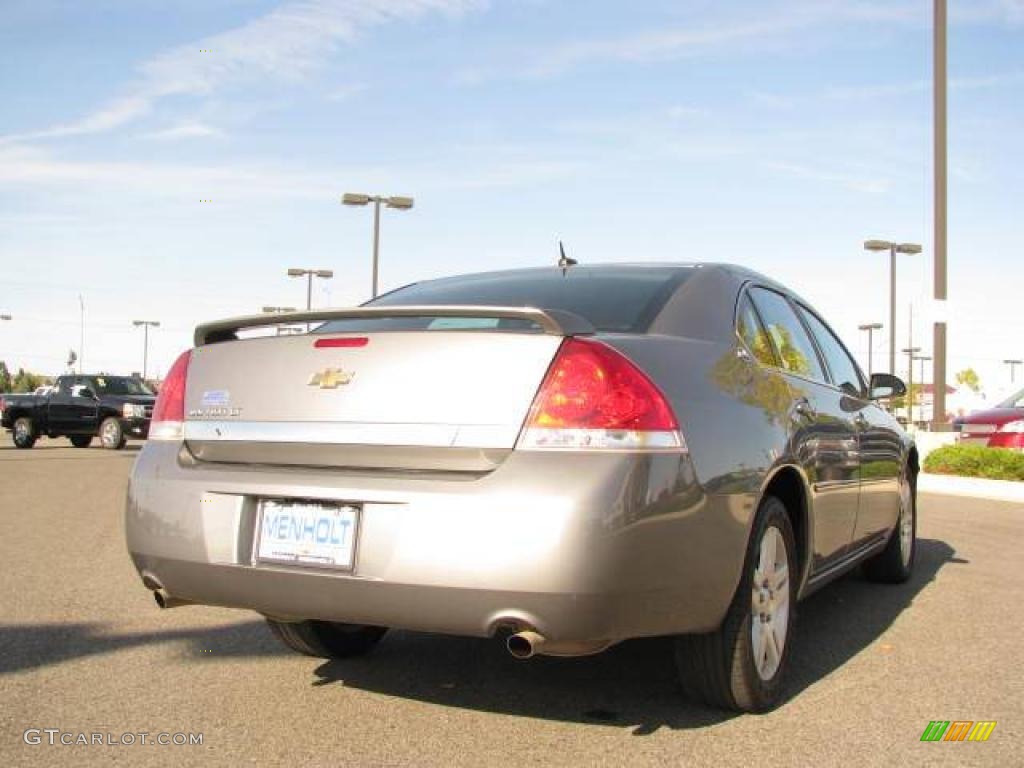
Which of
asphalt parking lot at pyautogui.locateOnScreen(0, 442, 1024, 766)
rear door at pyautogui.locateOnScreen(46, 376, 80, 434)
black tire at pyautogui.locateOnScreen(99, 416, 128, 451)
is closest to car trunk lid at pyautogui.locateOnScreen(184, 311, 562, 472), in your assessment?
asphalt parking lot at pyautogui.locateOnScreen(0, 442, 1024, 766)

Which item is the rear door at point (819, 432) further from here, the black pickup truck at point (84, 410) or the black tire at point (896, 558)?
the black pickup truck at point (84, 410)

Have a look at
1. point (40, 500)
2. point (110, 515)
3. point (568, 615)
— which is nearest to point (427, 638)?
point (568, 615)

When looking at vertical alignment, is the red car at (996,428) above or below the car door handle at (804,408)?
below

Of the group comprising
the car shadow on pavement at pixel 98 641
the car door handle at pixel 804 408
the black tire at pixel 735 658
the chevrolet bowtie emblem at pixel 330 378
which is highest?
the chevrolet bowtie emblem at pixel 330 378

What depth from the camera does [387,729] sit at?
321cm

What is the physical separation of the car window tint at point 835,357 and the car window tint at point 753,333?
929 millimetres

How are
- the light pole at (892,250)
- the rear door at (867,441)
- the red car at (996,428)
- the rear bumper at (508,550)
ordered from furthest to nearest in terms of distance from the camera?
the light pole at (892,250)
the red car at (996,428)
the rear door at (867,441)
the rear bumper at (508,550)

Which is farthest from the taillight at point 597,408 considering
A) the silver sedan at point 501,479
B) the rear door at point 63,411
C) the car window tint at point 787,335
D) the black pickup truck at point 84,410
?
the rear door at point 63,411

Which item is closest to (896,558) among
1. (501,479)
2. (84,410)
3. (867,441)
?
(867,441)

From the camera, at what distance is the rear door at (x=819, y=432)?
3.89 m

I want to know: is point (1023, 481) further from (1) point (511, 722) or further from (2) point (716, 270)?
(1) point (511, 722)

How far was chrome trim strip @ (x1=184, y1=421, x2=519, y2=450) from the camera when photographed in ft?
9.35

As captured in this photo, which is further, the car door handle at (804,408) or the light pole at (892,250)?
the light pole at (892,250)

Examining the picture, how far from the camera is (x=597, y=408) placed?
2854mm
